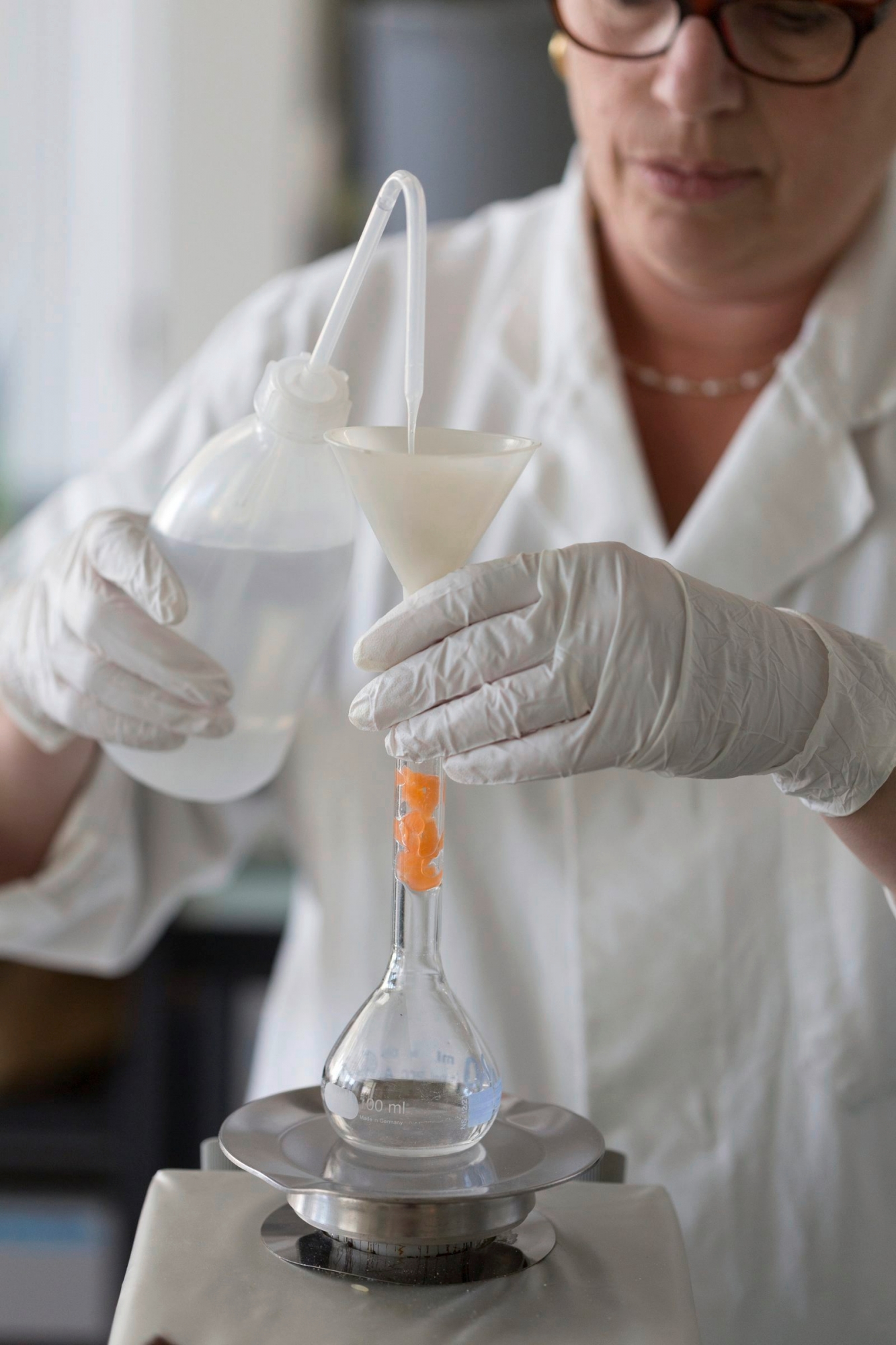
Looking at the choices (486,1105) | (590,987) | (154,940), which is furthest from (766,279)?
(154,940)

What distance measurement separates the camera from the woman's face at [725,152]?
3.70ft

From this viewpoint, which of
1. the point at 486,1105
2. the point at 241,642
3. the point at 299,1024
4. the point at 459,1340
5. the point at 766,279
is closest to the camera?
the point at 459,1340

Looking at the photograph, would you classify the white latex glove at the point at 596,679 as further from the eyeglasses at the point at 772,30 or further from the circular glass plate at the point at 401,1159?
the eyeglasses at the point at 772,30

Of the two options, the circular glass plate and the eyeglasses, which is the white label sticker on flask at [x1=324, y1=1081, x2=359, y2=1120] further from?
the eyeglasses

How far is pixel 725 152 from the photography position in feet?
3.76

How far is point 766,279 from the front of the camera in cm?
125

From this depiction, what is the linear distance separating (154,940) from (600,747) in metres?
1.41

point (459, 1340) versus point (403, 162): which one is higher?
point (403, 162)

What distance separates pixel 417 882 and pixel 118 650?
0.34 meters

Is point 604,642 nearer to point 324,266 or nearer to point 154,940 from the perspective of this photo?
point 324,266

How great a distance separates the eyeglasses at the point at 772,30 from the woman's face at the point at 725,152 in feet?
0.04

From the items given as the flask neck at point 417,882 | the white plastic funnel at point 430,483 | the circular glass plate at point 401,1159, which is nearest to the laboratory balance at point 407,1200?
the circular glass plate at point 401,1159

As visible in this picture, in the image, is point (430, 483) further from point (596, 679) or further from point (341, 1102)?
point (341, 1102)

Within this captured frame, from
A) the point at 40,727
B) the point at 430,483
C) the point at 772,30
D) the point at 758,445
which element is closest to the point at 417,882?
the point at 430,483
